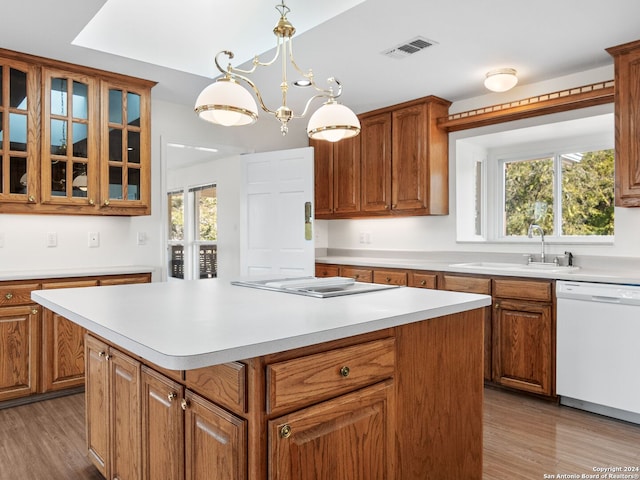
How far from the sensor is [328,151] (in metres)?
4.93

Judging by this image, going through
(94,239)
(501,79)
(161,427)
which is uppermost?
(501,79)

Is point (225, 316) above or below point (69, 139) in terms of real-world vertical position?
below

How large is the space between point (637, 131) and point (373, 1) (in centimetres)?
185

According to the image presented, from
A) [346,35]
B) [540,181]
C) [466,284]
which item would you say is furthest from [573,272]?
[346,35]

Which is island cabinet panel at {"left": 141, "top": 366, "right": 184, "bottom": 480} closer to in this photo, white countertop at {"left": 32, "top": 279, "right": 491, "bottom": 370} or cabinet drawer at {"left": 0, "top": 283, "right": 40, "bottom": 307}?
white countertop at {"left": 32, "top": 279, "right": 491, "bottom": 370}

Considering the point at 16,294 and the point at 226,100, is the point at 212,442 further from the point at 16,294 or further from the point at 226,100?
the point at 16,294

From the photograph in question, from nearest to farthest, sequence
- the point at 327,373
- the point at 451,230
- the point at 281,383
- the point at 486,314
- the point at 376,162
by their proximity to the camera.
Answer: the point at 281,383 → the point at 327,373 → the point at 486,314 → the point at 451,230 → the point at 376,162

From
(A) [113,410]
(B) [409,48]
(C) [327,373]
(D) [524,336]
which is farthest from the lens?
(D) [524,336]

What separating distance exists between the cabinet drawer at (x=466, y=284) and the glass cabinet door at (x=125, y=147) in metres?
2.53

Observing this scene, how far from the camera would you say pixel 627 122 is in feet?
9.57

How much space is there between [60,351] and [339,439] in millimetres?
2632

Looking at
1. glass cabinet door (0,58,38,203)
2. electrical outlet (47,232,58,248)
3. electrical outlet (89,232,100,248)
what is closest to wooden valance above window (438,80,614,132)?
electrical outlet (89,232,100,248)

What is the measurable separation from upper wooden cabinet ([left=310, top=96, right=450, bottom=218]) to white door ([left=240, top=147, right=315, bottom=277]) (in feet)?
1.59

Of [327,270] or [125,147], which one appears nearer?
[125,147]
